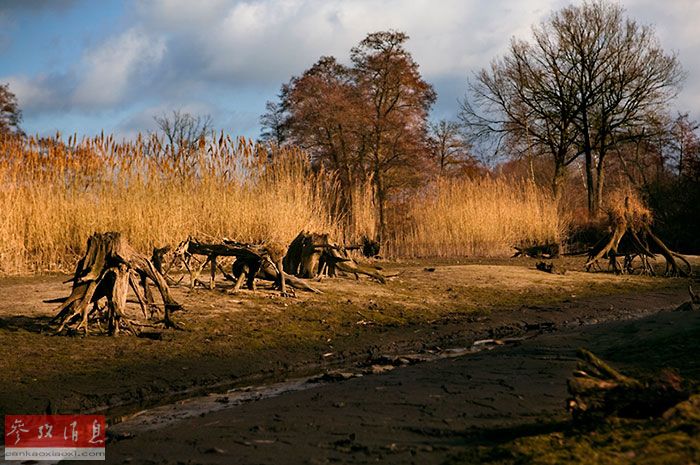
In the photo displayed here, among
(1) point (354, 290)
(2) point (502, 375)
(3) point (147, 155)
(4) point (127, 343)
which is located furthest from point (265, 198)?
(2) point (502, 375)

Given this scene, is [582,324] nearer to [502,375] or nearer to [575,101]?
[502,375]

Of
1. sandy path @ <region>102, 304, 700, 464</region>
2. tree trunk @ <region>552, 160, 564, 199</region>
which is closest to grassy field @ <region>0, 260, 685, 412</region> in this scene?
sandy path @ <region>102, 304, 700, 464</region>

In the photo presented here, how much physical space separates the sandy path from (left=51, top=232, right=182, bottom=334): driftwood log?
2.60 m

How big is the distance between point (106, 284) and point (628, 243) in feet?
44.8

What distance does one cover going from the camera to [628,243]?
18.8 meters

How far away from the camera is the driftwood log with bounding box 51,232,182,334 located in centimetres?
835

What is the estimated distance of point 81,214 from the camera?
46.2 ft

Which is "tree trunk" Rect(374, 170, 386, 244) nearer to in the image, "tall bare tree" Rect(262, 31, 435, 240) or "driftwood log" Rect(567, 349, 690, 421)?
"tall bare tree" Rect(262, 31, 435, 240)

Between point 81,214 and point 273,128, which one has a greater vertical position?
point 273,128

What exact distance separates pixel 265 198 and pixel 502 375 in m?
10.2

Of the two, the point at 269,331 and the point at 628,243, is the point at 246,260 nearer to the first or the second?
the point at 269,331

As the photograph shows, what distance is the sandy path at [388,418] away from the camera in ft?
14.8

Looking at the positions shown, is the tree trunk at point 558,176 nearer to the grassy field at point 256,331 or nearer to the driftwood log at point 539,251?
the driftwood log at point 539,251

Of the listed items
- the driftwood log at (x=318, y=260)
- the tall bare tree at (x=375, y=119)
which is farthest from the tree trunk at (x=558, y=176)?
the driftwood log at (x=318, y=260)
